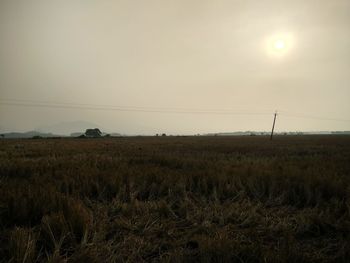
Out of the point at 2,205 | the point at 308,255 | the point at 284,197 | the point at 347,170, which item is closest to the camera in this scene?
the point at 308,255

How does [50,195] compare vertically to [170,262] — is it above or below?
above

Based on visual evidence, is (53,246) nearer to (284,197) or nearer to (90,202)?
(90,202)

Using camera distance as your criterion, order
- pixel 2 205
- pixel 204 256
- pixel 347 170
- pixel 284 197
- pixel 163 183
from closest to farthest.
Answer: pixel 204 256 < pixel 2 205 < pixel 284 197 < pixel 163 183 < pixel 347 170

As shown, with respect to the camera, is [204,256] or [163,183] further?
[163,183]

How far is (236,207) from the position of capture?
497 cm

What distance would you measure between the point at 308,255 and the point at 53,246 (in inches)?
133

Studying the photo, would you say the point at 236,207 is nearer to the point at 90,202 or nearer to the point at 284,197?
the point at 284,197

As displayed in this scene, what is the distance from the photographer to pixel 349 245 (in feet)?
10.7

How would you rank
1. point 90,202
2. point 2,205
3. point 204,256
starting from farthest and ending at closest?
point 90,202 → point 2,205 → point 204,256

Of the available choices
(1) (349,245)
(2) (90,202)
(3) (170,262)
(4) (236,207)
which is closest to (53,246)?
(3) (170,262)

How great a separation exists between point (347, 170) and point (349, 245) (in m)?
7.32

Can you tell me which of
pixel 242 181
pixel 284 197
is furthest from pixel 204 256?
pixel 242 181

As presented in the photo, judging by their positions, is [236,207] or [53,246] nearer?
[53,246]

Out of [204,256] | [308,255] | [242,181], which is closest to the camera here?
[204,256]
